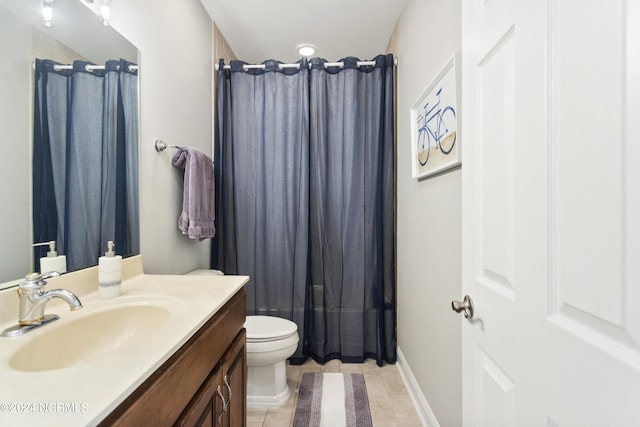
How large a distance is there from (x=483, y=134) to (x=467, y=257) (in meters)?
0.35

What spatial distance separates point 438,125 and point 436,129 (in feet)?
0.09

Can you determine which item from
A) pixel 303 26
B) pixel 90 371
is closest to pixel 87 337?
pixel 90 371

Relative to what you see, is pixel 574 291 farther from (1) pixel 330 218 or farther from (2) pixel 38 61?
(1) pixel 330 218

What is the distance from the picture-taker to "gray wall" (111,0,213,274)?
138 centimetres

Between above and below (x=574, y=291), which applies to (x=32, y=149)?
above

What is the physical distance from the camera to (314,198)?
2.25 meters

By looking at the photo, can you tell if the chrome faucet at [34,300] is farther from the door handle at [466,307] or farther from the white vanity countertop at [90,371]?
the door handle at [466,307]

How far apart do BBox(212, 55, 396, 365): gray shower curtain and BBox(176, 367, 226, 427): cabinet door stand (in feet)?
4.32

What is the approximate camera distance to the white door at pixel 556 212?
0.38m

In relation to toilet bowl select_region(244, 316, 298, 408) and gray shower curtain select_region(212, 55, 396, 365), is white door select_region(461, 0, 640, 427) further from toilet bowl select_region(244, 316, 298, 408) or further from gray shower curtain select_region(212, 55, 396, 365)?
gray shower curtain select_region(212, 55, 396, 365)

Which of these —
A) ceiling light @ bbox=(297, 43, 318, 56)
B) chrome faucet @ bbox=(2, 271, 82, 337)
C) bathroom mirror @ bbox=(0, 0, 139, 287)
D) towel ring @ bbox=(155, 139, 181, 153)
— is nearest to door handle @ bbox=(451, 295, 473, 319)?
chrome faucet @ bbox=(2, 271, 82, 337)

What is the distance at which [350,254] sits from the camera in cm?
224

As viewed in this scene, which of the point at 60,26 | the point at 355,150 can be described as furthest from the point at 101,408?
the point at 355,150

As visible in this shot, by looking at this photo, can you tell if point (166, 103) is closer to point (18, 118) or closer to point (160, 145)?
point (160, 145)
